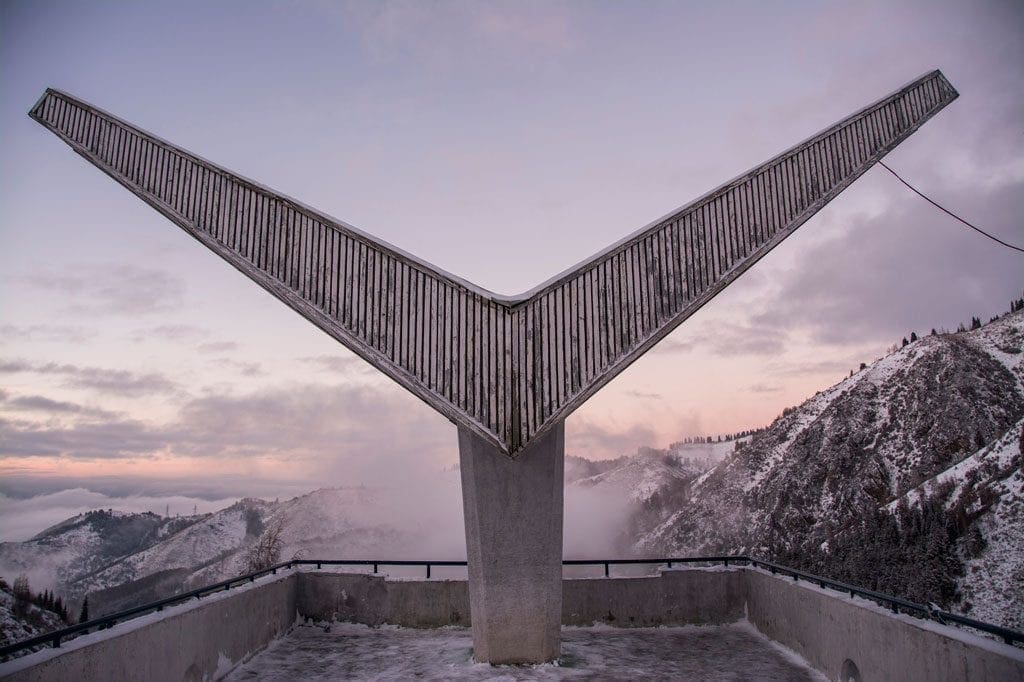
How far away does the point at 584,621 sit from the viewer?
41.5 ft

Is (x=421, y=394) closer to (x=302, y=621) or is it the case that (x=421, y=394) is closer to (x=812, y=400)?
(x=302, y=621)

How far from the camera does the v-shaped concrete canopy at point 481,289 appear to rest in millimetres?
9703

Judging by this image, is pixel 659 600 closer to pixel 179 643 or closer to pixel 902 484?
pixel 179 643

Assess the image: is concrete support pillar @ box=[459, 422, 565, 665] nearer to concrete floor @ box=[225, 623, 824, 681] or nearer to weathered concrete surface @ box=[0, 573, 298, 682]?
concrete floor @ box=[225, 623, 824, 681]

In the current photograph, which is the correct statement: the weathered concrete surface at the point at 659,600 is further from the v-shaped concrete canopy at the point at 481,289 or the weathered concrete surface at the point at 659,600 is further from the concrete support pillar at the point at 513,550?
the v-shaped concrete canopy at the point at 481,289

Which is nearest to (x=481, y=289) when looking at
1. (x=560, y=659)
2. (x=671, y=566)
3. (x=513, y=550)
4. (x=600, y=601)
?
(x=513, y=550)

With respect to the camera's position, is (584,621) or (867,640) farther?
(584,621)

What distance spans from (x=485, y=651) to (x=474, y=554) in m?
1.31

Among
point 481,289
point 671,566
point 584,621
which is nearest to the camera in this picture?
point 481,289

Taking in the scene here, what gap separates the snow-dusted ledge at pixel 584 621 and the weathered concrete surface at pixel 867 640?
0.04 ft

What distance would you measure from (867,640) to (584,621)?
17.2ft

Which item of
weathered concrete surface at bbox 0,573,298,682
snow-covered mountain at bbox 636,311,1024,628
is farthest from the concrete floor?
snow-covered mountain at bbox 636,311,1024,628

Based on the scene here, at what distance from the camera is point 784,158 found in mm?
11602

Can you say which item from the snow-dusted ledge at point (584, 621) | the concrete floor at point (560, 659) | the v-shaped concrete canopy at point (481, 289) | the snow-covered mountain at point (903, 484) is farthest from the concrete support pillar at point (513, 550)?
the snow-covered mountain at point (903, 484)
